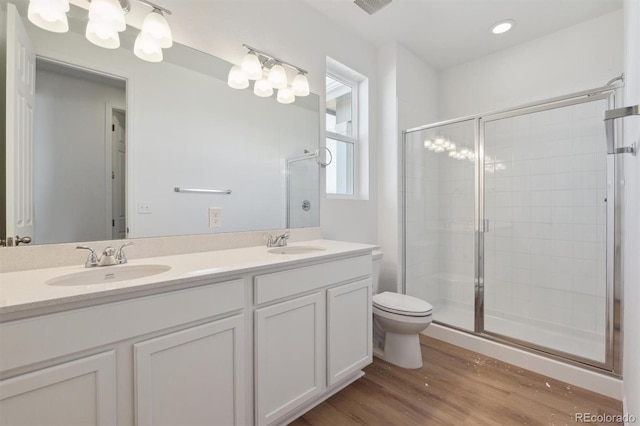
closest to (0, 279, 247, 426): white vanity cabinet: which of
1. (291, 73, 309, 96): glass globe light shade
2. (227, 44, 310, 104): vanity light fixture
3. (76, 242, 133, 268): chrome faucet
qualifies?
(76, 242, 133, 268): chrome faucet

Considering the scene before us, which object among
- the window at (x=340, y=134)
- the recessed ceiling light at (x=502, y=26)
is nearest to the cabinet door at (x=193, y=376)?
the window at (x=340, y=134)

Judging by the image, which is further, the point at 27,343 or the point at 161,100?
the point at 161,100

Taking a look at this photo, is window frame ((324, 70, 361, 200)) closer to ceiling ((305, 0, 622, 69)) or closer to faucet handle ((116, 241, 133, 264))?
ceiling ((305, 0, 622, 69))

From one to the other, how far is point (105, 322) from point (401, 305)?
172 centimetres

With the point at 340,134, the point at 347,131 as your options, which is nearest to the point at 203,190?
the point at 340,134

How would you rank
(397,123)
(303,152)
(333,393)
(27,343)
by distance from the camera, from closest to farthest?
(27,343)
(333,393)
(303,152)
(397,123)

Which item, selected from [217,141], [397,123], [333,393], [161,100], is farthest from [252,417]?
[397,123]

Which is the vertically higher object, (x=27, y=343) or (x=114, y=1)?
(x=114, y=1)

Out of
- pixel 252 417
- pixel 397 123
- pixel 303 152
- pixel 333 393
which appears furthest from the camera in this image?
pixel 397 123

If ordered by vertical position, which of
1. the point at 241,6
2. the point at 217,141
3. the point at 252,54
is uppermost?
the point at 241,6

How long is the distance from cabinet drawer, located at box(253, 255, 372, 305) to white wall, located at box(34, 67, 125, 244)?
2.49ft

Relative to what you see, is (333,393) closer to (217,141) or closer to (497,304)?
(217,141)

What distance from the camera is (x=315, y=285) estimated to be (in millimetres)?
1467

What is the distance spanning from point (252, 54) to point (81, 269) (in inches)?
56.6
